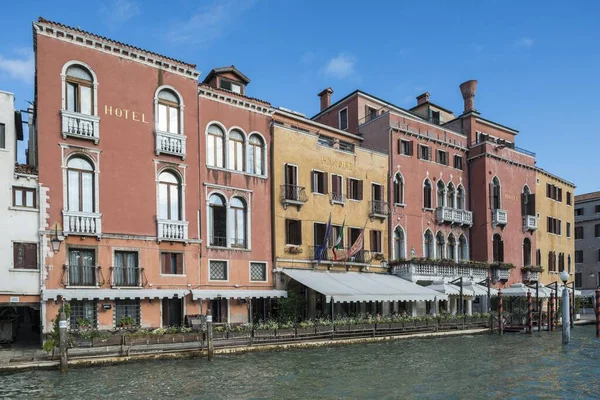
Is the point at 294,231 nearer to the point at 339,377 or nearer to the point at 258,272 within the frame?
the point at 258,272

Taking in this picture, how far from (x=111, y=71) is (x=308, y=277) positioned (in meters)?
12.8

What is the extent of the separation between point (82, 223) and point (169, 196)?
13.6ft

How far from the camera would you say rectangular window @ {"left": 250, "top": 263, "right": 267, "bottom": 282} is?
27578 millimetres

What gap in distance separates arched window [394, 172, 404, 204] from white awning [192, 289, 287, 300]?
10.5 metres

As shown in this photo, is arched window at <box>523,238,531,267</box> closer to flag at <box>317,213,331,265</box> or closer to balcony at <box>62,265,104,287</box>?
flag at <box>317,213,331,265</box>

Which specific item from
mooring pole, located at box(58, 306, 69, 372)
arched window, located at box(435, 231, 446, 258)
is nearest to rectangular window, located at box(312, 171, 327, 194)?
arched window, located at box(435, 231, 446, 258)

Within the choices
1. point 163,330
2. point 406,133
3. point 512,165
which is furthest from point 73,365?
point 512,165

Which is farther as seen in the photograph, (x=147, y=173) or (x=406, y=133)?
(x=406, y=133)

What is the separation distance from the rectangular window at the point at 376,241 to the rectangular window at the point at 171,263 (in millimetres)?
12321

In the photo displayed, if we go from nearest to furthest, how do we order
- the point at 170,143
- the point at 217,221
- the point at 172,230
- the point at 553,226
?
the point at 172,230, the point at 170,143, the point at 217,221, the point at 553,226

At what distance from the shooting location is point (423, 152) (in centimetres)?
3625

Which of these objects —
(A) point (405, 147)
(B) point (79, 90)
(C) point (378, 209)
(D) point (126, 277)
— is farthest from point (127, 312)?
(A) point (405, 147)

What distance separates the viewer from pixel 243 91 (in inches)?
1158

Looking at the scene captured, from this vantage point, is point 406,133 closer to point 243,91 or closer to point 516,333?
point 243,91
